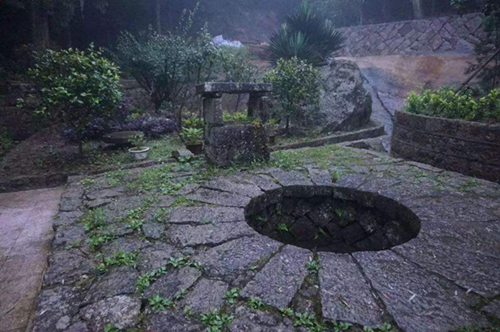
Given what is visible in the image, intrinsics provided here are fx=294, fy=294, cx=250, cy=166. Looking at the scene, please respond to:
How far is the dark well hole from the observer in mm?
2895

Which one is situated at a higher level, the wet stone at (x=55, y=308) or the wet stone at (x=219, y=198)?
the wet stone at (x=219, y=198)

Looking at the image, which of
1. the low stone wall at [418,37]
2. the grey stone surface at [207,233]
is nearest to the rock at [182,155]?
the grey stone surface at [207,233]

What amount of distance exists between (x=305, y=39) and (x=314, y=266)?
27.3 ft

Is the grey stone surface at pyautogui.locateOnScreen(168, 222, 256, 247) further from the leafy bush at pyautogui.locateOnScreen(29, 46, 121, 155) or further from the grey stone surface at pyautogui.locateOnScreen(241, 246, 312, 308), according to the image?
the leafy bush at pyautogui.locateOnScreen(29, 46, 121, 155)

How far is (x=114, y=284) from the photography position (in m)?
1.72

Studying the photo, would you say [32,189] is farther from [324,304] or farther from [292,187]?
[324,304]

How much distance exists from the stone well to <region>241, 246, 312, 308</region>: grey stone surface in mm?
1893

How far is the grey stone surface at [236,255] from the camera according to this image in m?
1.82

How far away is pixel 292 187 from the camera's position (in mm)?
3109

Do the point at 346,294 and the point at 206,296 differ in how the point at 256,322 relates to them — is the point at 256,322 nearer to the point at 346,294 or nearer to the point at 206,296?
the point at 206,296

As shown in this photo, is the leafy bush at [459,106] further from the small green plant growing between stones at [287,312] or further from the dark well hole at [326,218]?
the small green plant growing between stones at [287,312]

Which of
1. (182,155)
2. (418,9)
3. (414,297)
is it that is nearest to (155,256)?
(414,297)

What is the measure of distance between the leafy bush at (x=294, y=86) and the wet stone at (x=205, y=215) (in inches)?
157

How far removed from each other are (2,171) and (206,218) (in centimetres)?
359
